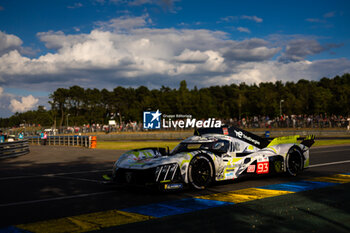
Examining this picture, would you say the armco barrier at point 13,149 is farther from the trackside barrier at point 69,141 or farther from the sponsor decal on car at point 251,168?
the sponsor decal on car at point 251,168

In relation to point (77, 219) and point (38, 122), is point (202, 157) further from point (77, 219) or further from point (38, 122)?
point (38, 122)

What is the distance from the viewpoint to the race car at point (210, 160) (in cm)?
721

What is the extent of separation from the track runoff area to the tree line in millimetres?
52338

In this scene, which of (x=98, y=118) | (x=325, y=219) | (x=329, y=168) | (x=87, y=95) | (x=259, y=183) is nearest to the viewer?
(x=325, y=219)

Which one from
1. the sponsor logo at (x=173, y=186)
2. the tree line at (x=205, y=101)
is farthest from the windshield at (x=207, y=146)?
the tree line at (x=205, y=101)

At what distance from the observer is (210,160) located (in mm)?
7816

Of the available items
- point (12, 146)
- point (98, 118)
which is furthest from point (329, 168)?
point (98, 118)

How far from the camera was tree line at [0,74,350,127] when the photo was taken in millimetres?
64500

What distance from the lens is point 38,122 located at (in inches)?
4998

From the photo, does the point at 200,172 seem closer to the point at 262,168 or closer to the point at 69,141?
the point at 262,168

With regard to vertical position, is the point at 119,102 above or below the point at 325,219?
above

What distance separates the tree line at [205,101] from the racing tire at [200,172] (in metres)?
52.7

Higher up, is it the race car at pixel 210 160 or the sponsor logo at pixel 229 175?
the race car at pixel 210 160

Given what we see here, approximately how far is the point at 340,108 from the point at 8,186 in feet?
180
